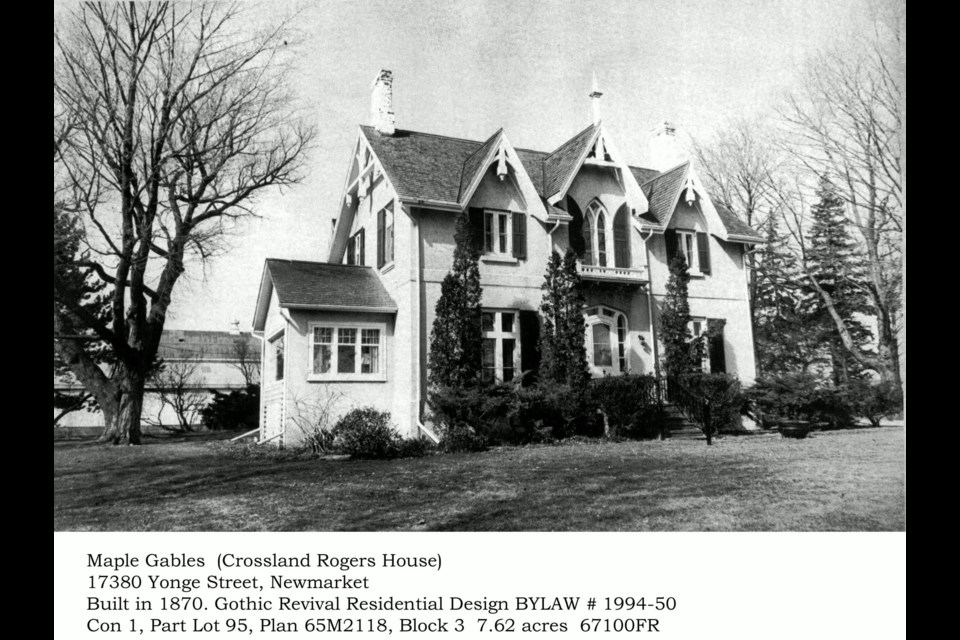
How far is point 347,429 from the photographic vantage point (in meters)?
10.0

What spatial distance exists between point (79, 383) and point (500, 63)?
8.23 m

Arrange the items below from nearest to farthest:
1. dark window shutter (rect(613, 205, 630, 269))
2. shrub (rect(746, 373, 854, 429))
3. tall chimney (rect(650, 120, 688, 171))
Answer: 1. shrub (rect(746, 373, 854, 429))
2. dark window shutter (rect(613, 205, 630, 269))
3. tall chimney (rect(650, 120, 688, 171))

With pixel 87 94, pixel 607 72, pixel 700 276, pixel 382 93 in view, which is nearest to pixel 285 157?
pixel 382 93

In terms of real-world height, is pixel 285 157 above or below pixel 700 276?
above

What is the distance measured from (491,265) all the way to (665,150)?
5287 millimetres

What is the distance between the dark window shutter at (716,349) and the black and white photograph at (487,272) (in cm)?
8

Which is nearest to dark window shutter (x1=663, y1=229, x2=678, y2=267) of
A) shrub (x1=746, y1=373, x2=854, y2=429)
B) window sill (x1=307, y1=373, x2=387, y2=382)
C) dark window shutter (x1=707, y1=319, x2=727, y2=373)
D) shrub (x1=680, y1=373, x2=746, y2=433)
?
dark window shutter (x1=707, y1=319, x2=727, y2=373)

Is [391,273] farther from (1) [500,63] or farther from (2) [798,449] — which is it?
(2) [798,449]

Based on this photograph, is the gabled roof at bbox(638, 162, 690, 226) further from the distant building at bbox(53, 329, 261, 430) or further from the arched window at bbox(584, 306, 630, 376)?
the distant building at bbox(53, 329, 261, 430)

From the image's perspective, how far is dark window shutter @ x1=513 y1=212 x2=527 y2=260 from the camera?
40.9 ft

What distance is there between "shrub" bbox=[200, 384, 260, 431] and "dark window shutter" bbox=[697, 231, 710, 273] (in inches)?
442

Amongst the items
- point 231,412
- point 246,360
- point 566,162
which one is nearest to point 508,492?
point 566,162

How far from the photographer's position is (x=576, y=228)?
42.8 feet

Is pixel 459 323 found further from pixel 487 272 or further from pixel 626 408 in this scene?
pixel 626 408
